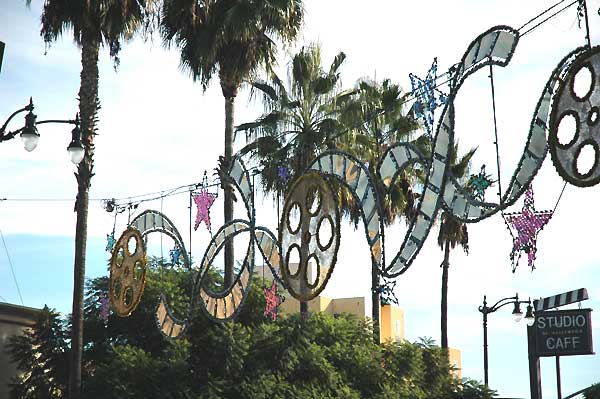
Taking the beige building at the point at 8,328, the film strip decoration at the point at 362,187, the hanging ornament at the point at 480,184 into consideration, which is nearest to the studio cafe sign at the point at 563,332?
the beige building at the point at 8,328

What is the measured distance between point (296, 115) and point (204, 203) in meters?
8.25

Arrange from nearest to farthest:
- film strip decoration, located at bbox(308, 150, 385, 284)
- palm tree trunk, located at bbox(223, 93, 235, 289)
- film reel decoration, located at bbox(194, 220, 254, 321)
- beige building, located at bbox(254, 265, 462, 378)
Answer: film strip decoration, located at bbox(308, 150, 385, 284) < film reel decoration, located at bbox(194, 220, 254, 321) < palm tree trunk, located at bbox(223, 93, 235, 289) < beige building, located at bbox(254, 265, 462, 378)

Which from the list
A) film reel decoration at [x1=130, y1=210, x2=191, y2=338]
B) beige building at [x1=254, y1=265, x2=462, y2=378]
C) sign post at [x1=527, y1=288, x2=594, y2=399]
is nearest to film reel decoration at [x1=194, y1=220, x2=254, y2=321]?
film reel decoration at [x1=130, y1=210, x2=191, y2=338]

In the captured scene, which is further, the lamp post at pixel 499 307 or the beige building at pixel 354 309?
the beige building at pixel 354 309

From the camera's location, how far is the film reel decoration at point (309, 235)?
1659cm

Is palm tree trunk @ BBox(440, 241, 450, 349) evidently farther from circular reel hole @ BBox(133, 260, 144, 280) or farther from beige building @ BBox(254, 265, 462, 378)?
circular reel hole @ BBox(133, 260, 144, 280)

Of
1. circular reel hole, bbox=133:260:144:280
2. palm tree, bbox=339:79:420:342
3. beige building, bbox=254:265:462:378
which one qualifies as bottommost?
circular reel hole, bbox=133:260:144:280

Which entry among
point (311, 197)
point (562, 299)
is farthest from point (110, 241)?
point (562, 299)

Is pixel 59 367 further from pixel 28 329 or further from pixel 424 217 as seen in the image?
pixel 424 217

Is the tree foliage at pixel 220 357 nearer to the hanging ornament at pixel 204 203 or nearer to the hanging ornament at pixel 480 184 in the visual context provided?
the hanging ornament at pixel 204 203

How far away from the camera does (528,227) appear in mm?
15180

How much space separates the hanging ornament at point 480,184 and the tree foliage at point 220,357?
530 inches

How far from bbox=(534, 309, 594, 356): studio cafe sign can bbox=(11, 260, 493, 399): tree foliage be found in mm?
7349

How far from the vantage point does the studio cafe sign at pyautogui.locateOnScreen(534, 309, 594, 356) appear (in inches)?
1501
